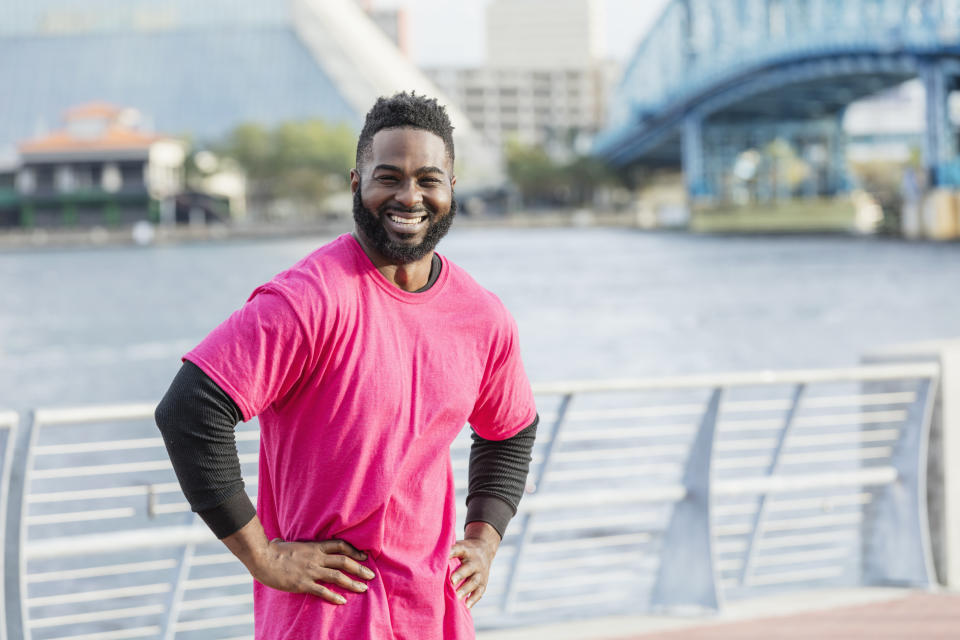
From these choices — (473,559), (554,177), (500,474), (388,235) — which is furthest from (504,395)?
(554,177)

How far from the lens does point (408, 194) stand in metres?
2.16

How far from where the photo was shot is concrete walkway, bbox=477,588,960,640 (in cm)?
426

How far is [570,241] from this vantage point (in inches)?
3479

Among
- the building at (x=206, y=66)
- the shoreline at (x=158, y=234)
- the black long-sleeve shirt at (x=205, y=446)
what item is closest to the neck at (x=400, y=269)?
the black long-sleeve shirt at (x=205, y=446)

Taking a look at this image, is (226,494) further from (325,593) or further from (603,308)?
(603,308)

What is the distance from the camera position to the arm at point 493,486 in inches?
95.0

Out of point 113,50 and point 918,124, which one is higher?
point 113,50

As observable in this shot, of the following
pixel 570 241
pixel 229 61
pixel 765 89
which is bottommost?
pixel 570 241

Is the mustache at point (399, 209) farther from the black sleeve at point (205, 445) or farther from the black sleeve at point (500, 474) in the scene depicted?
the black sleeve at point (500, 474)

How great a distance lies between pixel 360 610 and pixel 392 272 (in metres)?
0.54

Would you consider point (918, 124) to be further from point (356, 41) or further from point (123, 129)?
point (123, 129)

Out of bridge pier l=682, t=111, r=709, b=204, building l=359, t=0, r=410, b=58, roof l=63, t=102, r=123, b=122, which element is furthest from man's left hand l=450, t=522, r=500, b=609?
building l=359, t=0, r=410, b=58

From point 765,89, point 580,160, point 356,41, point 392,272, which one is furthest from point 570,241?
point 392,272

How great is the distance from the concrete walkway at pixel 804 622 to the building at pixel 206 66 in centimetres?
10682
